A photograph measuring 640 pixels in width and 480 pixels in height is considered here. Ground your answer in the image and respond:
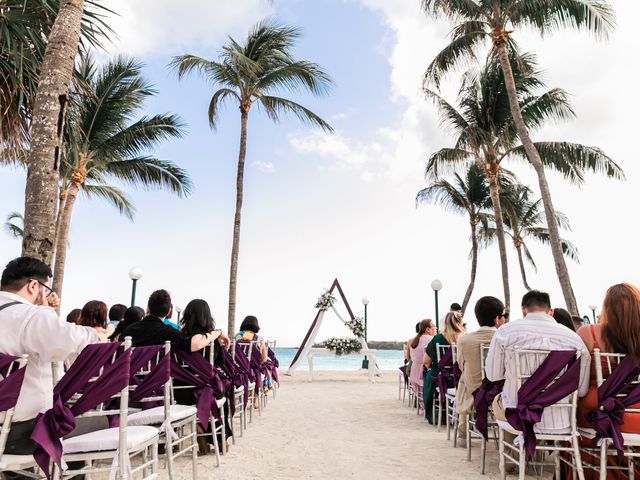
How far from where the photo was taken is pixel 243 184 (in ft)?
44.1

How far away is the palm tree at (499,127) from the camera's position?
13.4m

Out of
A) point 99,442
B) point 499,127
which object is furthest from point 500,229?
point 99,442

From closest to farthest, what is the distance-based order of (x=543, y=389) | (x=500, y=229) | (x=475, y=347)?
(x=543, y=389) → (x=475, y=347) → (x=500, y=229)

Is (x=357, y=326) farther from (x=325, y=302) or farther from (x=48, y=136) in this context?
(x=48, y=136)

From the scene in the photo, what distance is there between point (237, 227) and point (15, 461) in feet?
36.2

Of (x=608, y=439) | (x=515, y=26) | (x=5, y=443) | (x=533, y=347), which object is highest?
(x=515, y=26)

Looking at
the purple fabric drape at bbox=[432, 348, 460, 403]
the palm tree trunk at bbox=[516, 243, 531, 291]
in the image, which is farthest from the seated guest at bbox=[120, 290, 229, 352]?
the palm tree trunk at bbox=[516, 243, 531, 291]

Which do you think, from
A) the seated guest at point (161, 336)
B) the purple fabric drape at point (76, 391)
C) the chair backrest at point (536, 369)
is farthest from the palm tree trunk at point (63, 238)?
the chair backrest at point (536, 369)

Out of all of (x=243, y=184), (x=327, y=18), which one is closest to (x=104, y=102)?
(x=243, y=184)

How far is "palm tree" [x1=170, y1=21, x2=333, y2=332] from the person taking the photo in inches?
512

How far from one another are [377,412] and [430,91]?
12535 mm

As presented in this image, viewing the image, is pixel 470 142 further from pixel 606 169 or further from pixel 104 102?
pixel 104 102

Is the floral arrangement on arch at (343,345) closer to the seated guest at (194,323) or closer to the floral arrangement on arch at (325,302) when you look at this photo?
the floral arrangement on arch at (325,302)

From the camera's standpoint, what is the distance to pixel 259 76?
1384 cm
